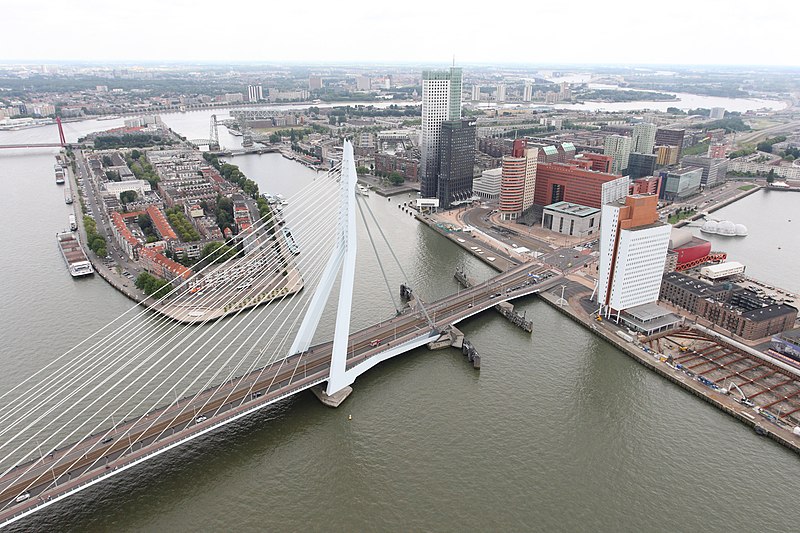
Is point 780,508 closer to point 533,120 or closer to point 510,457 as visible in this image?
point 510,457

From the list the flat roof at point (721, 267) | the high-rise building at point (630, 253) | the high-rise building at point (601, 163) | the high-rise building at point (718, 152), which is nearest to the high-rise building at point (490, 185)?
the high-rise building at point (601, 163)

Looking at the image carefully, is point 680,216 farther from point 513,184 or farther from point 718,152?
point 718,152

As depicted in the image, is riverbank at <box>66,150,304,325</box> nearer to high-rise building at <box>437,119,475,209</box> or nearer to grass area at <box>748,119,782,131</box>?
high-rise building at <box>437,119,475,209</box>

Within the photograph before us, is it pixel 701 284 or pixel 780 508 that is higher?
pixel 701 284

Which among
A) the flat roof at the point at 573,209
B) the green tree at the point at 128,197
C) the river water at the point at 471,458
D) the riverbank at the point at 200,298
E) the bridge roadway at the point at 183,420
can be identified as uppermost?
the flat roof at the point at 573,209

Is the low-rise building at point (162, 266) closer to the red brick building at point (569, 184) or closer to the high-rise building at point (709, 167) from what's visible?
the red brick building at point (569, 184)

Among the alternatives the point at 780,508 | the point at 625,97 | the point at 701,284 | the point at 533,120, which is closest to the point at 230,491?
the point at 780,508
